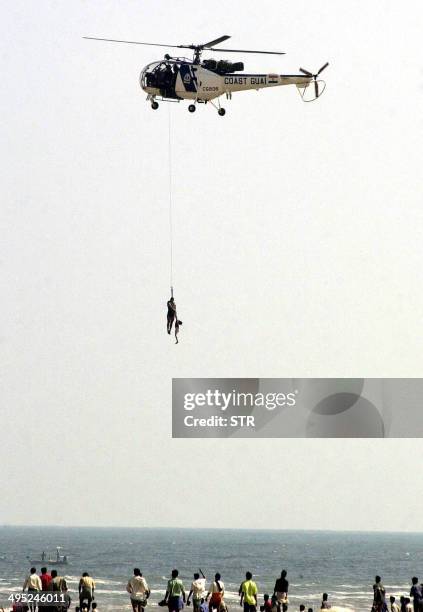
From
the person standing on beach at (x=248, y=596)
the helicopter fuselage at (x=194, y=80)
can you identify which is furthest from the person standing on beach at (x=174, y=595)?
the helicopter fuselage at (x=194, y=80)

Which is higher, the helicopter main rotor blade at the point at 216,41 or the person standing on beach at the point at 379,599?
the helicopter main rotor blade at the point at 216,41

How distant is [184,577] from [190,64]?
195 ft

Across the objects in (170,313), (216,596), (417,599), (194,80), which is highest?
(194,80)

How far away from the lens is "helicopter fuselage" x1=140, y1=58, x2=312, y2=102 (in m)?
34.2

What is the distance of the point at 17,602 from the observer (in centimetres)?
2223

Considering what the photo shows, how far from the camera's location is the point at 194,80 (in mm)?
34219

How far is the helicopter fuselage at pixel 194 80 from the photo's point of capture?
34.2 m

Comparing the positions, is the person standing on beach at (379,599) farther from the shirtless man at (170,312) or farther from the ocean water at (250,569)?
the ocean water at (250,569)

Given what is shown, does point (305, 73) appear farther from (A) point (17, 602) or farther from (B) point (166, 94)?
(A) point (17, 602)

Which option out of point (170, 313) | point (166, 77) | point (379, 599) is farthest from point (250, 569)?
point (379, 599)

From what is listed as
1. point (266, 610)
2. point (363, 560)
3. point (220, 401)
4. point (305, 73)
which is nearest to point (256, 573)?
point (363, 560)

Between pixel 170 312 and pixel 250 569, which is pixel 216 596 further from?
pixel 250 569

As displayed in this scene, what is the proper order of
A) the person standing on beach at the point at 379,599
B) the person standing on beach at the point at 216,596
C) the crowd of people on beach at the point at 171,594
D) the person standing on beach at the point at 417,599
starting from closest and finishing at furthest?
the crowd of people on beach at the point at 171,594 < the person standing on beach at the point at 216,596 < the person standing on beach at the point at 417,599 < the person standing on beach at the point at 379,599

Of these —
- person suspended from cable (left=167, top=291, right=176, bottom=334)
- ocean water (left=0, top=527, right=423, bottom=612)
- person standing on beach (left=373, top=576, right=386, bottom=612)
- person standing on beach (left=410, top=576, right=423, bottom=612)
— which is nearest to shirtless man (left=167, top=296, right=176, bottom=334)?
person suspended from cable (left=167, top=291, right=176, bottom=334)
